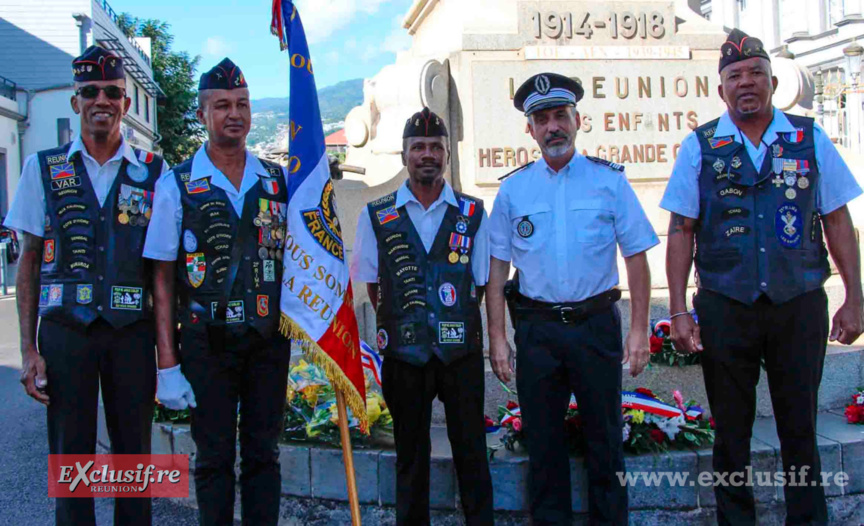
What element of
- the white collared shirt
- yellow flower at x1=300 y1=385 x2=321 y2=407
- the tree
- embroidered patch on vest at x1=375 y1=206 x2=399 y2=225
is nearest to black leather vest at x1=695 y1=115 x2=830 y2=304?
embroidered patch on vest at x1=375 y1=206 x2=399 y2=225

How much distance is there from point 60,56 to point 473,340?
35684mm

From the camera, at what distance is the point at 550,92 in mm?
3283

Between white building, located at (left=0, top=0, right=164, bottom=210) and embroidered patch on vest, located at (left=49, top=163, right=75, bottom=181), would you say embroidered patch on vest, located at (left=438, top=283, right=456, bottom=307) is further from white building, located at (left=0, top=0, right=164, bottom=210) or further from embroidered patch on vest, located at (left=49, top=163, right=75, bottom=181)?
white building, located at (left=0, top=0, right=164, bottom=210)

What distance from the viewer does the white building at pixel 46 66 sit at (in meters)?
29.3

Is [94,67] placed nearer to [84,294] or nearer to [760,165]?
[84,294]

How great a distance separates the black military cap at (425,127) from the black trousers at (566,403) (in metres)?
0.89

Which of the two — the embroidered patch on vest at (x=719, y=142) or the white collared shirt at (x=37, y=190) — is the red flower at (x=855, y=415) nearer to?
the embroidered patch on vest at (x=719, y=142)

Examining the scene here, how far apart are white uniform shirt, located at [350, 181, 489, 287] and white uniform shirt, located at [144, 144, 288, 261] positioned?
0.56m

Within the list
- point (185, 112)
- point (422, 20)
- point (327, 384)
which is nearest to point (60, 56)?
point (185, 112)

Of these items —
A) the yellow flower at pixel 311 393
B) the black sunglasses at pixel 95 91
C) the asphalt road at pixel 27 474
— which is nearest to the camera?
the black sunglasses at pixel 95 91

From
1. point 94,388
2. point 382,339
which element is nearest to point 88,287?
point 94,388

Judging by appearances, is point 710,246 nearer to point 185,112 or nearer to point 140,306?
point 140,306

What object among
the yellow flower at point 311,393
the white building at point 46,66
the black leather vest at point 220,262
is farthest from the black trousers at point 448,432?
the white building at point 46,66

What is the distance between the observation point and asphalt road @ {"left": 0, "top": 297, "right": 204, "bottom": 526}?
402cm
